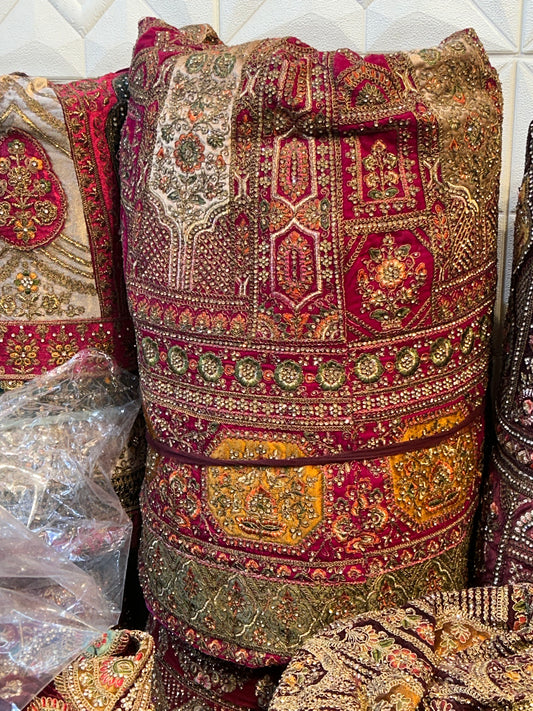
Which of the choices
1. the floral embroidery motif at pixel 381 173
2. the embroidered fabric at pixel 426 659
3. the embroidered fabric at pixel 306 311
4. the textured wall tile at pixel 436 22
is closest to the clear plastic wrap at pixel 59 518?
the embroidered fabric at pixel 306 311

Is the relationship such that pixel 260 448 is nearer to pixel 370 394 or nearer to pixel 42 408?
pixel 370 394

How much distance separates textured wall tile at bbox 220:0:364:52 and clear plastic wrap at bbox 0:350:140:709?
1.66ft

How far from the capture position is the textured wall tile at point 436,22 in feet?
3.39

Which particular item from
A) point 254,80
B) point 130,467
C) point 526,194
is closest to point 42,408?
point 130,467

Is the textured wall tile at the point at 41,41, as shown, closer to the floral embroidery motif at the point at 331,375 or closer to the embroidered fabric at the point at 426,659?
the floral embroidery motif at the point at 331,375

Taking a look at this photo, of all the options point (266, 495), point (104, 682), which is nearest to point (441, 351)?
point (266, 495)

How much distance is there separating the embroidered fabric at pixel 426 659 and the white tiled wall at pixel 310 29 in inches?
17.6

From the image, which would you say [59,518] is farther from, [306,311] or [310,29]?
[310,29]

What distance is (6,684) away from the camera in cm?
77

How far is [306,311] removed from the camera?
0.80m

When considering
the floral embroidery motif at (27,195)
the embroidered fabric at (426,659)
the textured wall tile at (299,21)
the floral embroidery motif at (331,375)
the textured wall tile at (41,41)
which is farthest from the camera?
the textured wall tile at (41,41)

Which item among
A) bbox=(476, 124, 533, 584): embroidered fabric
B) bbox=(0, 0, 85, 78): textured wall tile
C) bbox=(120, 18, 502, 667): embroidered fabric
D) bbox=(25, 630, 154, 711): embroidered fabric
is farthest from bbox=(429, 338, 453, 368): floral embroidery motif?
bbox=(0, 0, 85, 78): textured wall tile

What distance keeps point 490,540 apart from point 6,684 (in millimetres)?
531

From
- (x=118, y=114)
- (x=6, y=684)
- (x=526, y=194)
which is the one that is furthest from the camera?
(x=118, y=114)
